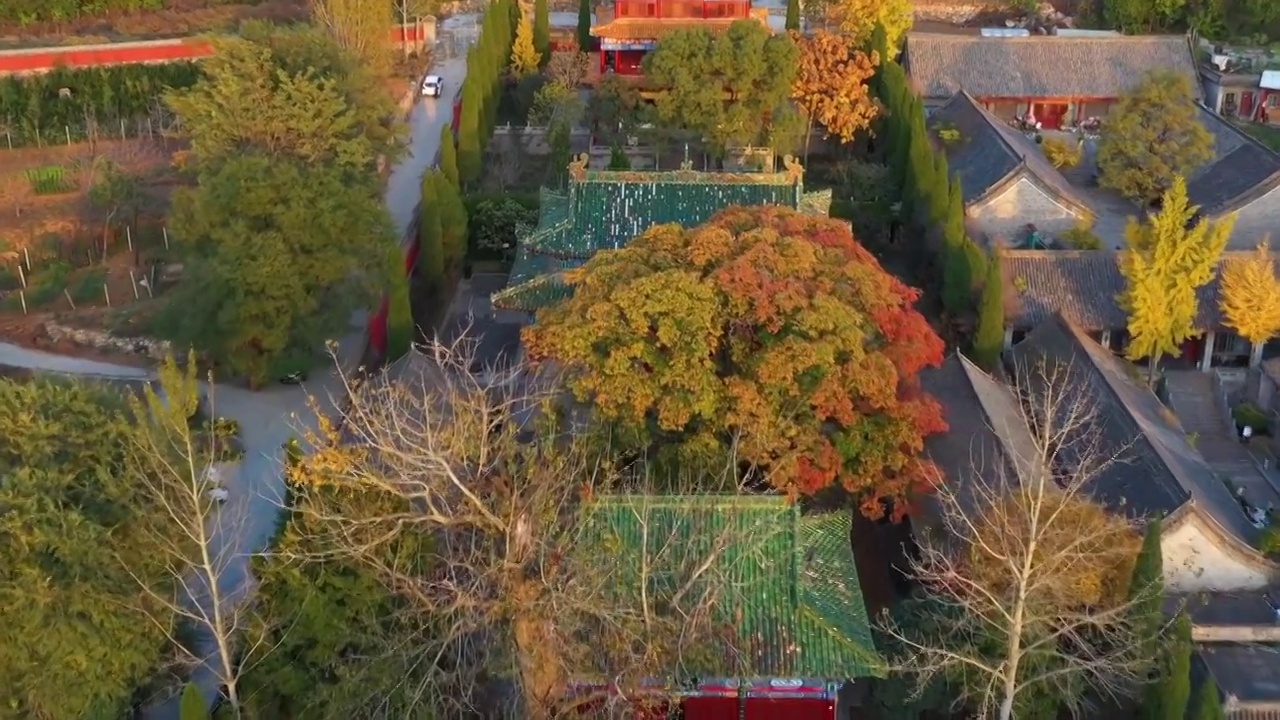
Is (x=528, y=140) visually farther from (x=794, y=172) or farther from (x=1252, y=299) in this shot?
(x=1252, y=299)

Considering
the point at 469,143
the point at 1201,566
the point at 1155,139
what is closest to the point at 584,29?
the point at 469,143

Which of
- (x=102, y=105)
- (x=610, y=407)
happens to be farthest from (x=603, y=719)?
(x=102, y=105)

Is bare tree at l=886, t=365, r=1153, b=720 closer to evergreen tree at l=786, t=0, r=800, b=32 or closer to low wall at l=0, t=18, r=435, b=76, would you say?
evergreen tree at l=786, t=0, r=800, b=32

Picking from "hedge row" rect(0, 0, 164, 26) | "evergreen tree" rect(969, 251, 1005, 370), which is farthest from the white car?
"evergreen tree" rect(969, 251, 1005, 370)

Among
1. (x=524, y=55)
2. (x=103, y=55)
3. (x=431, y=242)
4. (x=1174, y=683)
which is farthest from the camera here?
(x=103, y=55)

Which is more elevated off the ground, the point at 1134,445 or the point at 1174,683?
the point at 1134,445

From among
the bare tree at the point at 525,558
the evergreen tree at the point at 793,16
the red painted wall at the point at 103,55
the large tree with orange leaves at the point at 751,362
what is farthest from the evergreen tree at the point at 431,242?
the evergreen tree at the point at 793,16

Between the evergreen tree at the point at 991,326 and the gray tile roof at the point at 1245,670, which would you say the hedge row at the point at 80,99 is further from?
the gray tile roof at the point at 1245,670
